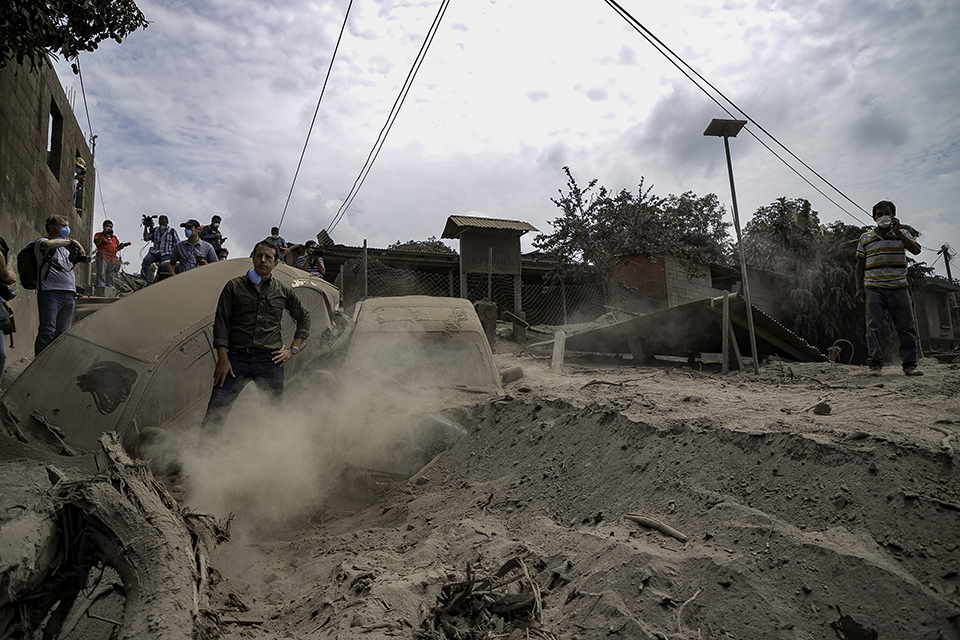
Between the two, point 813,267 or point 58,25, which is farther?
point 813,267

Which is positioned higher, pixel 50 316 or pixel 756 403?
pixel 50 316

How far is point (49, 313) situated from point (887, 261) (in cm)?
790

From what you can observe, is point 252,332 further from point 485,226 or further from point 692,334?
point 485,226

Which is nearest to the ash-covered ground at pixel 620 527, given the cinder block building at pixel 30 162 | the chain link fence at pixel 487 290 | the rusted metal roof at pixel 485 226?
the cinder block building at pixel 30 162

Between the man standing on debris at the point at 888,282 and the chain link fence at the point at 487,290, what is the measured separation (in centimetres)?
799

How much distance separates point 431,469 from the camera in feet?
12.9

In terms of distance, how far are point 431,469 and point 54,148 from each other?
10.6 m

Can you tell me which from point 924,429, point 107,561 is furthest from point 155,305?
point 924,429

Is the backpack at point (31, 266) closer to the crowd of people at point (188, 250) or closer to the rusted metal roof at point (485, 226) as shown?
the crowd of people at point (188, 250)

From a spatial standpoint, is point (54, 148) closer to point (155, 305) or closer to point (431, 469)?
point (155, 305)

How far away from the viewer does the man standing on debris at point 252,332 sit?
12.7ft

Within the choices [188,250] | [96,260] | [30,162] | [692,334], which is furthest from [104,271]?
[692,334]

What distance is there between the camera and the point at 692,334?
27.1ft

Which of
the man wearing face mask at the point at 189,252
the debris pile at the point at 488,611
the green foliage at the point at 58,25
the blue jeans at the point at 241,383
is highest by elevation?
the green foliage at the point at 58,25
